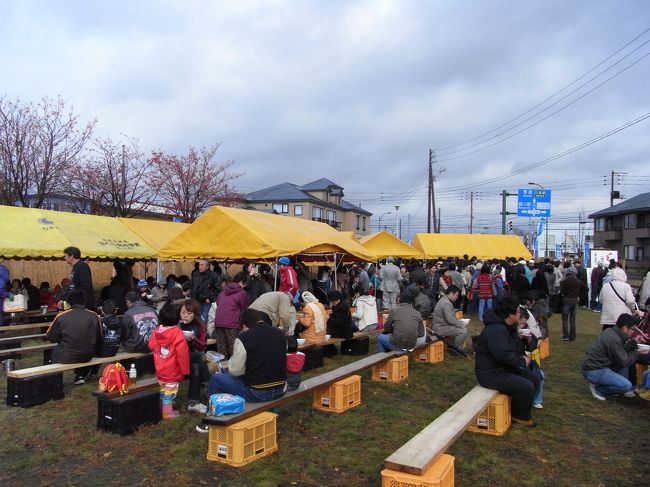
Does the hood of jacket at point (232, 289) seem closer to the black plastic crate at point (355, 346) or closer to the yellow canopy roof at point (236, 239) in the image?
the yellow canopy roof at point (236, 239)

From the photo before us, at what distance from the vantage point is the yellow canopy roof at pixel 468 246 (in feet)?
73.9

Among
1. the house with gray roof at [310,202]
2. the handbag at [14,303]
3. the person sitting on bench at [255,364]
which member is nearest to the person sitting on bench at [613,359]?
the person sitting on bench at [255,364]

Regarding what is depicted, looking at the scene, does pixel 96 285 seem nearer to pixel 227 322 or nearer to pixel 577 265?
pixel 227 322

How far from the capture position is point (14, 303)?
11102mm

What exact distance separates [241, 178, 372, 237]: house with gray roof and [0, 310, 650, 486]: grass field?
1618 inches

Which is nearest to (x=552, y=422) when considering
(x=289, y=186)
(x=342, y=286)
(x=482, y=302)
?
(x=482, y=302)

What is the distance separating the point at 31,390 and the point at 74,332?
82 centimetres

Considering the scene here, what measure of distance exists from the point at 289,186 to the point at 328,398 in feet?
161

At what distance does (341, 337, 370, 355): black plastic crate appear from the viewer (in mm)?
9398

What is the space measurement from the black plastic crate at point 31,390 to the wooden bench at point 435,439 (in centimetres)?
471

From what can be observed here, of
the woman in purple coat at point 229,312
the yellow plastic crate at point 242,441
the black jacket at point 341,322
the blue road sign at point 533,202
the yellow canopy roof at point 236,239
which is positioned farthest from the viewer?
the blue road sign at point 533,202

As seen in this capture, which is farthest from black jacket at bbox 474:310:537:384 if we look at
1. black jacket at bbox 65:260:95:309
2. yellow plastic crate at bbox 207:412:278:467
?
black jacket at bbox 65:260:95:309

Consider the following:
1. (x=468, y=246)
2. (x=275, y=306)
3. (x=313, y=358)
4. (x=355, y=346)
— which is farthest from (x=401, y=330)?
(x=468, y=246)

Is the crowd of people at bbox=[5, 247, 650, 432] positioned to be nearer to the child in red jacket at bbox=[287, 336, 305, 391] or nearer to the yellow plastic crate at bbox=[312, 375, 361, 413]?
the child in red jacket at bbox=[287, 336, 305, 391]
